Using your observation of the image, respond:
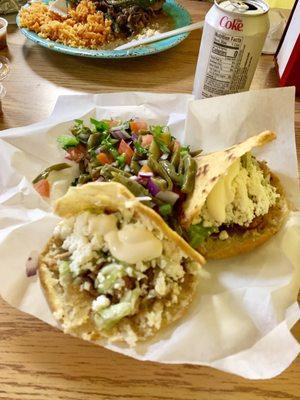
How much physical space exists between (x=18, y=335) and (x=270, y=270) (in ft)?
2.56

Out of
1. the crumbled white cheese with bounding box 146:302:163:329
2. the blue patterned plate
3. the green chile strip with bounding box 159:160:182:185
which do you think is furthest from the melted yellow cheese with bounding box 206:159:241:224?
the blue patterned plate

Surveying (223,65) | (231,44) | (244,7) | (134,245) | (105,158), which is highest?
(244,7)

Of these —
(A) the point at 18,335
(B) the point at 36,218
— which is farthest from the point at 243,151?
(A) the point at 18,335

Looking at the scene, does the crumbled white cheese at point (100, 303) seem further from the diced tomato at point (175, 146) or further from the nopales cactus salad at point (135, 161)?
the diced tomato at point (175, 146)

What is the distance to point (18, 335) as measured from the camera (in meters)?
1.15

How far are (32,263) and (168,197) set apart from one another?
0.49 meters

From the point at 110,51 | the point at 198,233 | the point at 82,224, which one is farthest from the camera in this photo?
the point at 110,51

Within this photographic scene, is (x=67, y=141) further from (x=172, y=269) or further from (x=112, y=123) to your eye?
(x=172, y=269)

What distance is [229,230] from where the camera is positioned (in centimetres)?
138

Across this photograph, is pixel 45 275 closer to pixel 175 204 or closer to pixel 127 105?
pixel 175 204

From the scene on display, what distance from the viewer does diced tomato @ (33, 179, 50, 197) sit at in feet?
4.99

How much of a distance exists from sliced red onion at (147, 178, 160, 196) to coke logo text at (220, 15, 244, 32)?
70 centimetres

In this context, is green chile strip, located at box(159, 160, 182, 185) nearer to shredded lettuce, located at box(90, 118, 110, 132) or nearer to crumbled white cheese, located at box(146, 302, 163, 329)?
shredded lettuce, located at box(90, 118, 110, 132)

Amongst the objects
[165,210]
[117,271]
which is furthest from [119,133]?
[117,271]
